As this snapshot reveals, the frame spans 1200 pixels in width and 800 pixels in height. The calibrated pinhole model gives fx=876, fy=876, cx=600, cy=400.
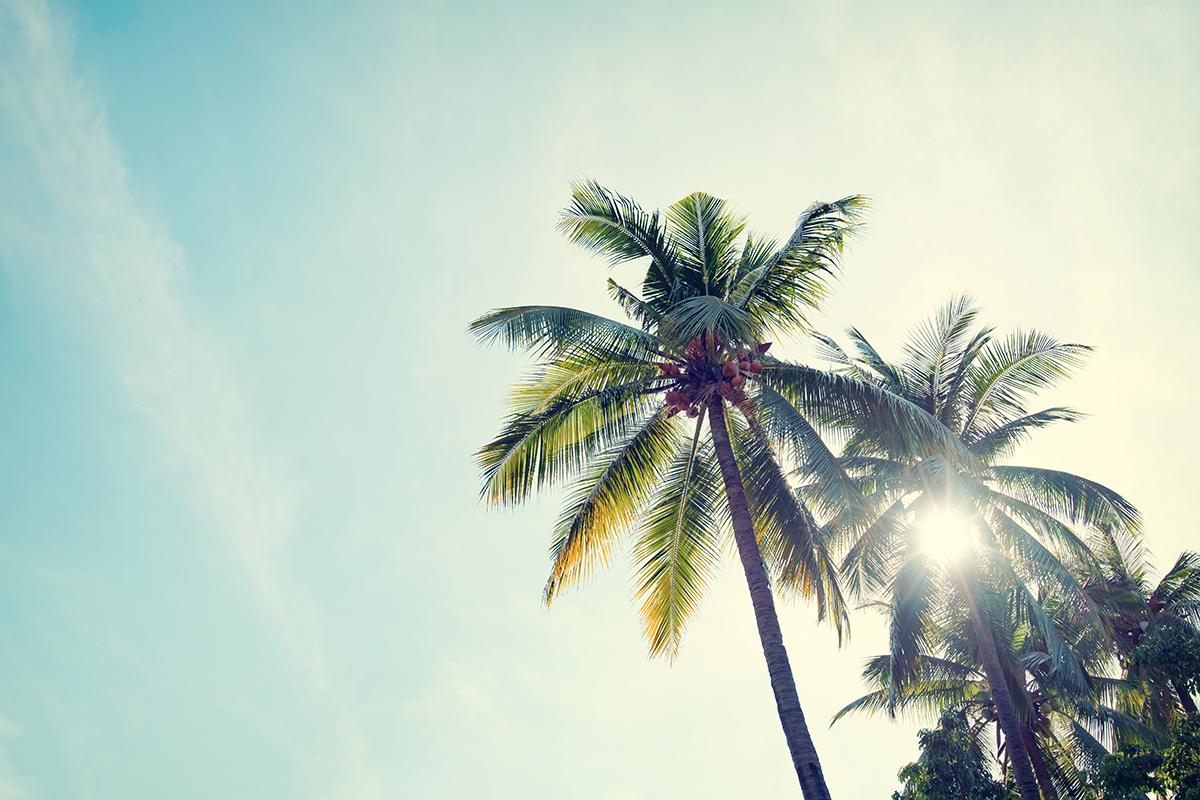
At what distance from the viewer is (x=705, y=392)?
49.6ft

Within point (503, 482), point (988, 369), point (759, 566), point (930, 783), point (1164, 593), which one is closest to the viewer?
point (759, 566)

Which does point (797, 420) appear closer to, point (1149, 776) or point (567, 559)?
point (567, 559)

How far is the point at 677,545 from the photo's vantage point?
15.9 metres

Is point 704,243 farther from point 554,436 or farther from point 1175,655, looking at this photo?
point 1175,655

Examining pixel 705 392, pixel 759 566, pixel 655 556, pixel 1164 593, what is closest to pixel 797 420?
pixel 705 392

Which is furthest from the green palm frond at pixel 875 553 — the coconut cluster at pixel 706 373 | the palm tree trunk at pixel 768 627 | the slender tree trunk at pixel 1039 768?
the slender tree trunk at pixel 1039 768

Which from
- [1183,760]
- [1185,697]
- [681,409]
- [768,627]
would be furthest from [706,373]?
[1185,697]

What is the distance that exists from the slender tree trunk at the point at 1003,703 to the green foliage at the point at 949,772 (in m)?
0.44

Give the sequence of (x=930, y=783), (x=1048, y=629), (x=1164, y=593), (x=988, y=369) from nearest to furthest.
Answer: (x=930, y=783) < (x=1048, y=629) < (x=988, y=369) < (x=1164, y=593)

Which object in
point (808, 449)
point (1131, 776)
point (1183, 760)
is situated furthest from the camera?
point (1131, 776)

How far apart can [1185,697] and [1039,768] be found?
519 centimetres

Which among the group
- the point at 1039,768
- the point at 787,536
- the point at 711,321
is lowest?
the point at 1039,768

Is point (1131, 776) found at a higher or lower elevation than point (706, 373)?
lower

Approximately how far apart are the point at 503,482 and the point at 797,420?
5.07 metres
